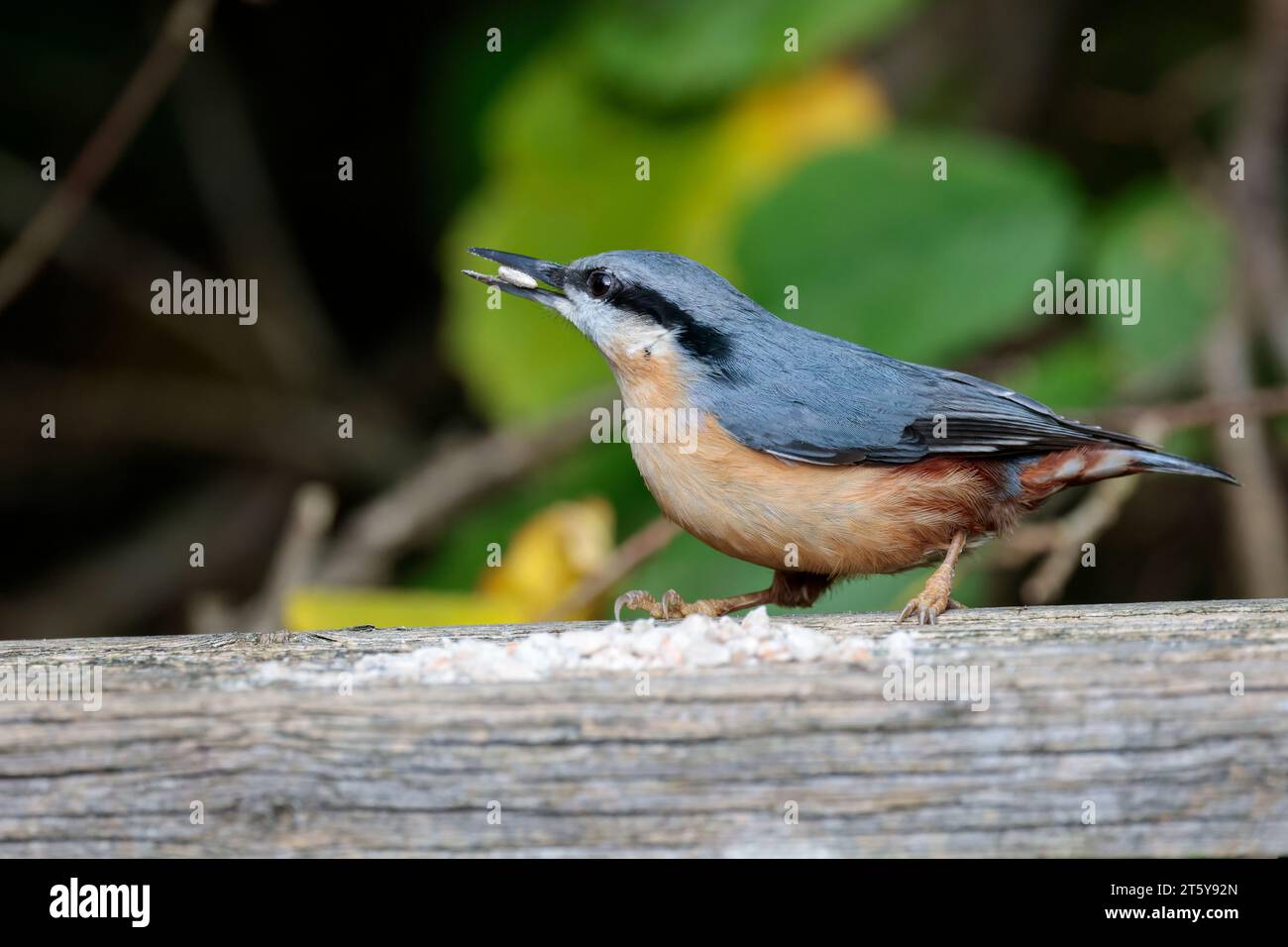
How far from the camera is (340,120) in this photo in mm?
6809

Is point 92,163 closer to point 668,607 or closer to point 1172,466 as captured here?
point 668,607

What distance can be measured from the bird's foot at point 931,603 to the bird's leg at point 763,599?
0.43 m

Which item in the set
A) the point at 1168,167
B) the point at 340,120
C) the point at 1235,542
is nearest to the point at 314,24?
the point at 340,120

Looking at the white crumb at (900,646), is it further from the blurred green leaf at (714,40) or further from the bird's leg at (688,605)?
the blurred green leaf at (714,40)

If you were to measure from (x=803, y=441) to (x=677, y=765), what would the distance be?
1311 millimetres

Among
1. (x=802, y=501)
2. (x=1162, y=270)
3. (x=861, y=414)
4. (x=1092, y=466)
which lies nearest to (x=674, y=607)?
(x=802, y=501)

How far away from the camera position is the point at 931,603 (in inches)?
119

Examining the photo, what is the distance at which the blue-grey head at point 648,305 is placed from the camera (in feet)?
11.2

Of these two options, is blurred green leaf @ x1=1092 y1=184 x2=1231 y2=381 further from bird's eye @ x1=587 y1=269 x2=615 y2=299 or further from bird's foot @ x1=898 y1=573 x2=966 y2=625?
bird's eye @ x1=587 y1=269 x2=615 y2=299

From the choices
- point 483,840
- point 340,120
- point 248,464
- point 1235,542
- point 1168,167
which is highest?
point 340,120

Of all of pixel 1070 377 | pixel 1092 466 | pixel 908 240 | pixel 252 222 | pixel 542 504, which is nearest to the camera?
pixel 1092 466

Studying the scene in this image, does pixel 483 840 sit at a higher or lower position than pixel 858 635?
lower

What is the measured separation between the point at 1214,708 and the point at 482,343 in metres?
3.58

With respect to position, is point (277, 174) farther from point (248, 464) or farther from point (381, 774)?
point (381, 774)
